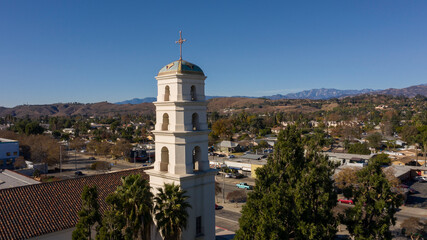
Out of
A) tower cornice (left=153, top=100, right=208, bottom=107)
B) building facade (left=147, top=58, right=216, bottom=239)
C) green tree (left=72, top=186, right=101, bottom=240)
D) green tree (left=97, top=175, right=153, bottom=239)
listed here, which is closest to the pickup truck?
building facade (left=147, top=58, right=216, bottom=239)

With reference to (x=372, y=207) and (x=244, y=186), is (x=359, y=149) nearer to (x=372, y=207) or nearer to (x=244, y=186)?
(x=244, y=186)

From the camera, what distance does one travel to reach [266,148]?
79.6 meters

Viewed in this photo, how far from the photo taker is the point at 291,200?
16500 millimetres

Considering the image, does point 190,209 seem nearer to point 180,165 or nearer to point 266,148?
point 180,165

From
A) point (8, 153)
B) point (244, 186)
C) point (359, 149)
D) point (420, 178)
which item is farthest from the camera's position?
point (359, 149)

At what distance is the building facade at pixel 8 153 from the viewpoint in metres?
58.5

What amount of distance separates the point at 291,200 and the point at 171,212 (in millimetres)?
6478

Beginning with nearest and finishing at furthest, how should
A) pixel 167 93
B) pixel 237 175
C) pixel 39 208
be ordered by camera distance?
pixel 167 93 < pixel 39 208 < pixel 237 175

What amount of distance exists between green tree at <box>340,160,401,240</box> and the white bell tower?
762 cm

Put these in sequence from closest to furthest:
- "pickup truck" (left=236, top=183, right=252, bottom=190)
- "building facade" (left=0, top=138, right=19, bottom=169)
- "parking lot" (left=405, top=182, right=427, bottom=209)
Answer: "parking lot" (left=405, top=182, right=427, bottom=209)
"pickup truck" (left=236, top=183, right=252, bottom=190)
"building facade" (left=0, top=138, right=19, bottom=169)

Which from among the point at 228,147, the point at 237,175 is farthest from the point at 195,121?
the point at 228,147

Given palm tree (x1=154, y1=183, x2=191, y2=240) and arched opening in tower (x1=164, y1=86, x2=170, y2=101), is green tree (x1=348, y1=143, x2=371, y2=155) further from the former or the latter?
palm tree (x1=154, y1=183, x2=191, y2=240)

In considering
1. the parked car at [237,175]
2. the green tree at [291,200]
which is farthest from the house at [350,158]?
the green tree at [291,200]

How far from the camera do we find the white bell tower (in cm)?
1603
